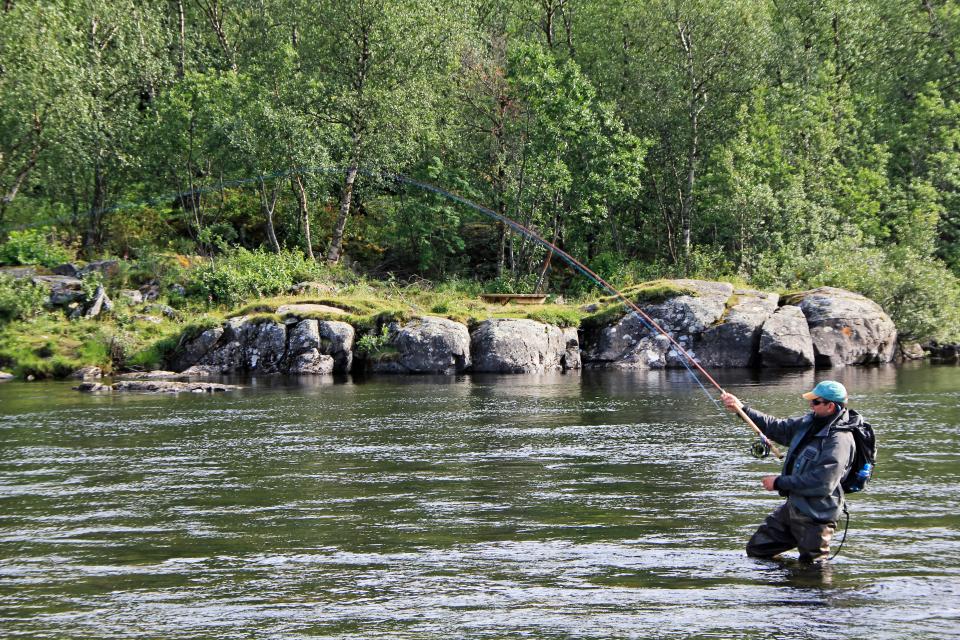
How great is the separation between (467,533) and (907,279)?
92.9ft

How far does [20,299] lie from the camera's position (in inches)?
1259

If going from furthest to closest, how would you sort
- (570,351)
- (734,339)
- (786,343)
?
(570,351) → (734,339) → (786,343)

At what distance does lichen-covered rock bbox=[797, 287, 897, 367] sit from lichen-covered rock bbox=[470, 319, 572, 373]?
8544mm

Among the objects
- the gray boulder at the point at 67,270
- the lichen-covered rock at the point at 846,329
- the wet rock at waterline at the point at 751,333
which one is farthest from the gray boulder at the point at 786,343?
the gray boulder at the point at 67,270

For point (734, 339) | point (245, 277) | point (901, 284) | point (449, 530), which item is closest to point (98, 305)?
point (245, 277)

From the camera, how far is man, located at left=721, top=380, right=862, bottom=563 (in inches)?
290

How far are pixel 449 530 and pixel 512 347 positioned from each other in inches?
798

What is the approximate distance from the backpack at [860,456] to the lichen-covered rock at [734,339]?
22.8 meters

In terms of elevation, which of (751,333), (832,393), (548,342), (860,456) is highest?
(751,333)

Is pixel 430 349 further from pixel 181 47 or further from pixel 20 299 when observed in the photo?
pixel 181 47

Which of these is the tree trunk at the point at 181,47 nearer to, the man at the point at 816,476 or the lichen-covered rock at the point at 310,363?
the lichen-covered rock at the point at 310,363

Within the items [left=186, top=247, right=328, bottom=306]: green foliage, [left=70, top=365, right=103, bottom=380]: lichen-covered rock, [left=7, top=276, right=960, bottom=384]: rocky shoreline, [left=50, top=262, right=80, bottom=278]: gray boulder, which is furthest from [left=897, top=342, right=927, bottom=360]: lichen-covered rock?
[left=50, top=262, right=80, bottom=278]: gray boulder

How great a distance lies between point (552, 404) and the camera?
2044 cm

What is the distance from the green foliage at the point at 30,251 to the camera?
115 ft
